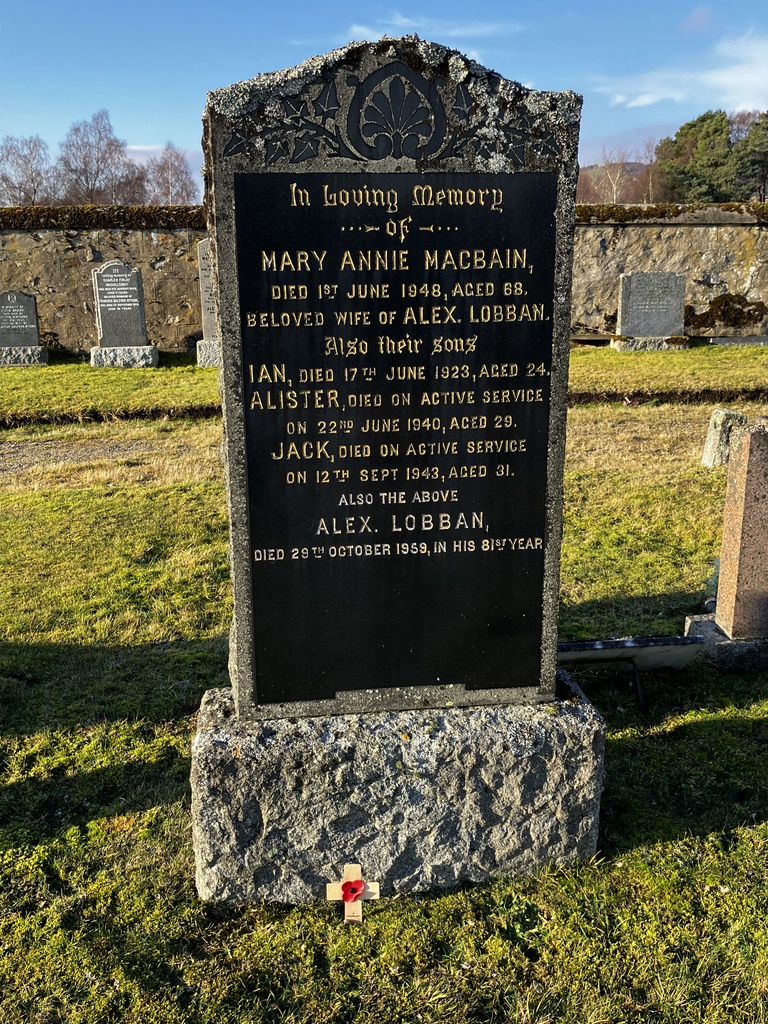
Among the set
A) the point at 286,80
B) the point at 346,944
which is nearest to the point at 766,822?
the point at 346,944

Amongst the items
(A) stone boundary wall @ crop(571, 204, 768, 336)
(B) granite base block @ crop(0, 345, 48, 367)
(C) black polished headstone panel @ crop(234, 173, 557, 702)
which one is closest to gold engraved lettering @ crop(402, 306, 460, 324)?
(C) black polished headstone panel @ crop(234, 173, 557, 702)

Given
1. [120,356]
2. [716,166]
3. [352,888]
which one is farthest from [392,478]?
A: [716,166]

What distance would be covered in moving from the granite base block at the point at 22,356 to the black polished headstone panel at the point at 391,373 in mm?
15161

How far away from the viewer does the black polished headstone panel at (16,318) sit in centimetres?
1595

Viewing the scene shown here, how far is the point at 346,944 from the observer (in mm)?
2711

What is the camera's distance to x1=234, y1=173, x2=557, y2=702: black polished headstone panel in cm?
265

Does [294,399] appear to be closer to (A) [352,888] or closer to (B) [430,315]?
(B) [430,315]

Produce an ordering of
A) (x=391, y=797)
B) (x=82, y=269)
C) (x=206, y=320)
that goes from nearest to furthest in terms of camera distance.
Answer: (x=391, y=797) < (x=206, y=320) < (x=82, y=269)

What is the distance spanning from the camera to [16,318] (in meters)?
16.0

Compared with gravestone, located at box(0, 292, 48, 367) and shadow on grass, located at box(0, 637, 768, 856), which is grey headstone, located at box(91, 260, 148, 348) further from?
shadow on grass, located at box(0, 637, 768, 856)

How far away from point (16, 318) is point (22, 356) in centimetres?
76

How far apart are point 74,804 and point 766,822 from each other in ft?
9.57

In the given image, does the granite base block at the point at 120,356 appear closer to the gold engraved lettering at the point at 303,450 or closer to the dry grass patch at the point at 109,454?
the dry grass patch at the point at 109,454

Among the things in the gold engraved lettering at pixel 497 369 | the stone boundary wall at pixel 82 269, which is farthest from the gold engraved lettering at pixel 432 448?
the stone boundary wall at pixel 82 269
